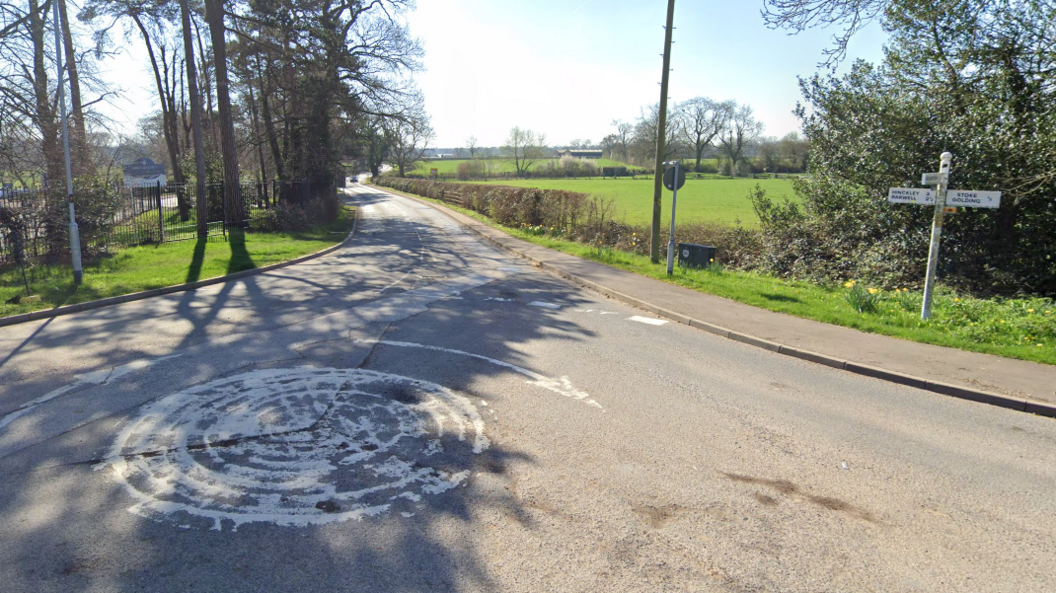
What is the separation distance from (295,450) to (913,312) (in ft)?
33.5

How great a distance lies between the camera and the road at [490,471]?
11.8 feet

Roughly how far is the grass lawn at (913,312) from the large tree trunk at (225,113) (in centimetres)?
1642

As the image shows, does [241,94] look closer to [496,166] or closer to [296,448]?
[296,448]

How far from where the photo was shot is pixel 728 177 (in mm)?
85750

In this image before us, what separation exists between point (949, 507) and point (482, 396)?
403cm

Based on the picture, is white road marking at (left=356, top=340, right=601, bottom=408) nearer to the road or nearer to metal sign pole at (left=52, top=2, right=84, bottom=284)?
the road

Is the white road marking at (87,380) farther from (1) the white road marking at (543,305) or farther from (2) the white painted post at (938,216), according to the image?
(2) the white painted post at (938,216)

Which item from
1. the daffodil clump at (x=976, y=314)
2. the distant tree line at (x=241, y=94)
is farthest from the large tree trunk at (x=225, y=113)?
the daffodil clump at (x=976, y=314)

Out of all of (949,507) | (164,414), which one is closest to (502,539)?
(949,507)

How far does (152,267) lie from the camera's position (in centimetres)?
1514

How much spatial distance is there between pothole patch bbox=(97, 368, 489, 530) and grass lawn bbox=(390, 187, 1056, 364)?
7.21 meters

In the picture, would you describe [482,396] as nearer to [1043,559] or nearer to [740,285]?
[1043,559]

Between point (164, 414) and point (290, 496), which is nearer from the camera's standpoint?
point (290, 496)

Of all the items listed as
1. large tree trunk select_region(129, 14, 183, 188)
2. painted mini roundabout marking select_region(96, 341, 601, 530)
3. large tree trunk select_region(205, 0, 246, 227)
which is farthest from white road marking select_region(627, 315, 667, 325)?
large tree trunk select_region(129, 14, 183, 188)
